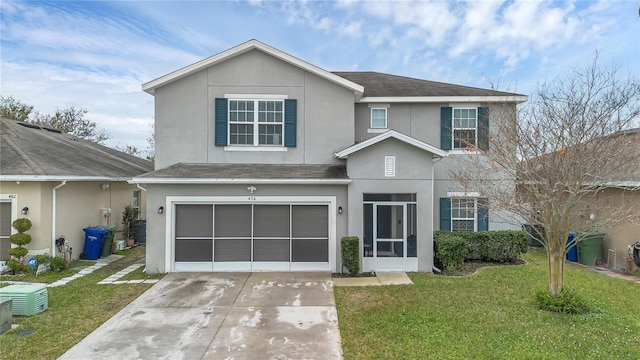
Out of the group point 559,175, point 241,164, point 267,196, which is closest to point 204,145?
point 241,164

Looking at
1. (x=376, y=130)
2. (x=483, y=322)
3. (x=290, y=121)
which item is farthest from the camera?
(x=376, y=130)

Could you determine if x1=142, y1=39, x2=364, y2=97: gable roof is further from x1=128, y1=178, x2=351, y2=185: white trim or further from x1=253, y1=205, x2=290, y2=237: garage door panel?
x1=253, y1=205, x2=290, y2=237: garage door panel

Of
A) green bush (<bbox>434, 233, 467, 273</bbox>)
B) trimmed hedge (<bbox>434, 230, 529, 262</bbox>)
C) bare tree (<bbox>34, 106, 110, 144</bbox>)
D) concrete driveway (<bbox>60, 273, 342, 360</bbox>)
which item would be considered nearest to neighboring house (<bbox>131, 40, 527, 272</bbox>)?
green bush (<bbox>434, 233, 467, 273</bbox>)

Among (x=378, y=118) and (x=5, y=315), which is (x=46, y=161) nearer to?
(x=5, y=315)

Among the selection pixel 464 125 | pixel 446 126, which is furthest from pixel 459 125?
pixel 446 126

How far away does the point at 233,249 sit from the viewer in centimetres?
1170

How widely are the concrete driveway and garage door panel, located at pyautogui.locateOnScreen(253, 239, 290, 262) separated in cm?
139

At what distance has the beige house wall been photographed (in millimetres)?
11219

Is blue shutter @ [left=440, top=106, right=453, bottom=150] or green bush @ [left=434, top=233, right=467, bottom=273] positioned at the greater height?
blue shutter @ [left=440, top=106, right=453, bottom=150]

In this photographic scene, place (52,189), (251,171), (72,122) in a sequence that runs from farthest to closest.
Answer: (72,122)
(251,171)
(52,189)

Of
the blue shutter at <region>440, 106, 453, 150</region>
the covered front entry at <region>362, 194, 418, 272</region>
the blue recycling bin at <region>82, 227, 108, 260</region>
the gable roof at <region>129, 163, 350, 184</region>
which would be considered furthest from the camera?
the blue shutter at <region>440, 106, 453, 150</region>

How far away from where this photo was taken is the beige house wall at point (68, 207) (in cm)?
1122

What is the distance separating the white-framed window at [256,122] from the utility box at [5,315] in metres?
7.64

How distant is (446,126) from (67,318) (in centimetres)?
1321
